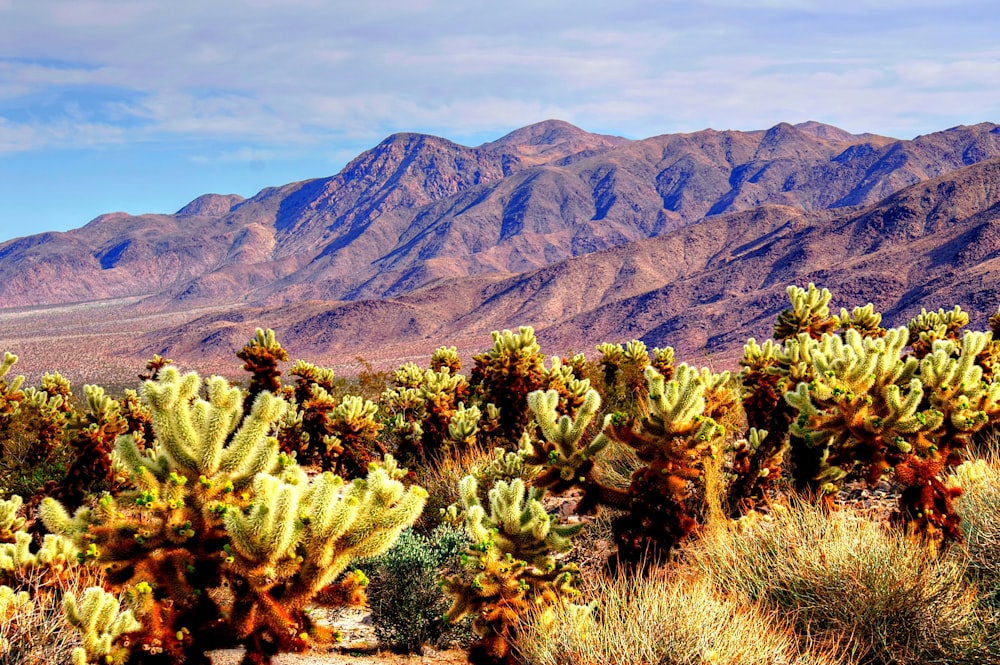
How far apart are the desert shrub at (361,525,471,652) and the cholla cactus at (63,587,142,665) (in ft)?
7.23

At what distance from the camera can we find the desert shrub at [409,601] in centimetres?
591

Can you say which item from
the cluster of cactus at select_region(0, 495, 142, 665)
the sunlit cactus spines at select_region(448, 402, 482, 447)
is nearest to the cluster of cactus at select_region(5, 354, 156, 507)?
the cluster of cactus at select_region(0, 495, 142, 665)

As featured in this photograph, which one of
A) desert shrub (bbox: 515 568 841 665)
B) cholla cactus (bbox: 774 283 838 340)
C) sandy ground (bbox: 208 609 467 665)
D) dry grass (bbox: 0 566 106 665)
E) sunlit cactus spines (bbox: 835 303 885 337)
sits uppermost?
cholla cactus (bbox: 774 283 838 340)

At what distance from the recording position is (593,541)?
6.96 m

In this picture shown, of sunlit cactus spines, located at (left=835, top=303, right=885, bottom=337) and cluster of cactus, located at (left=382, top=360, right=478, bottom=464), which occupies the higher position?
sunlit cactus spines, located at (left=835, top=303, right=885, bottom=337)

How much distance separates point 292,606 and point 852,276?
84.4 metres

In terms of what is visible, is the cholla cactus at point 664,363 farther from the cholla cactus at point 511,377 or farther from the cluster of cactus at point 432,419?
the cluster of cactus at point 432,419

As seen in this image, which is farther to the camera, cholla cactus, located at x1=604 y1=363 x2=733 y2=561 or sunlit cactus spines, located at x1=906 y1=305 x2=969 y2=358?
sunlit cactus spines, located at x1=906 y1=305 x2=969 y2=358

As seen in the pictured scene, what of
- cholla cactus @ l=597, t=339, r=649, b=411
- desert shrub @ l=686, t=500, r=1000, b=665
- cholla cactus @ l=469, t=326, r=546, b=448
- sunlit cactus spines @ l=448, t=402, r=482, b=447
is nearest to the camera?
desert shrub @ l=686, t=500, r=1000, b=665

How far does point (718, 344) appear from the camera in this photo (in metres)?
74.4

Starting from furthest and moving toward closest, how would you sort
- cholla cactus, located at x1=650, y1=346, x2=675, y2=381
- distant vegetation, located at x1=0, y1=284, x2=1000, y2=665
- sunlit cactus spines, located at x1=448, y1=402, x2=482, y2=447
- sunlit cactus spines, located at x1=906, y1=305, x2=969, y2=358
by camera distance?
1. cholla cactus, located at x1=650, y1=346, x2=675, y2=381
2. sunlit cactus spines, located at x1=906, y1=305, x2=969, y2=358
3. sunlit cactus spines, located at x1=448, y1=402, x2=482, y2=447
4. distant vegetation, located at x1=0, y1=284, x2=1000, y2=665

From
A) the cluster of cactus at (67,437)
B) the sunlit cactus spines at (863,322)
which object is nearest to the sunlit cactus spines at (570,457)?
the cluster of cactus at (67,437)

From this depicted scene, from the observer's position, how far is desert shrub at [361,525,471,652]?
591cm

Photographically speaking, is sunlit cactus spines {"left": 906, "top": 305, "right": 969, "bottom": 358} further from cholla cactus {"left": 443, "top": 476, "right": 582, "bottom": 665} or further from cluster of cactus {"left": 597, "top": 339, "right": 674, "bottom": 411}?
cholla cactus {"left": 443, "top": 476, "right": 582, "bottom": 665}
